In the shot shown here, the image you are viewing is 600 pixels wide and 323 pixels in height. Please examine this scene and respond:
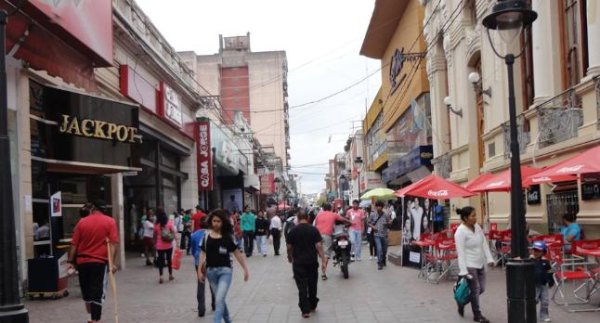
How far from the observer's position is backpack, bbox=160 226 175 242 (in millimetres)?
15252

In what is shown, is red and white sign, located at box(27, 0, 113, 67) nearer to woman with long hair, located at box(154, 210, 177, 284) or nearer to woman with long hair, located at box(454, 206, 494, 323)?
woman with long hair, located at box(154, 210, 177, 284)

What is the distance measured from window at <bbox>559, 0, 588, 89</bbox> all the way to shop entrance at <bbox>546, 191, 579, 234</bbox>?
250 cm

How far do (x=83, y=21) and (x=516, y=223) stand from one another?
931 centimetres

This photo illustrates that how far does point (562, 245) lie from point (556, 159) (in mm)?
3814

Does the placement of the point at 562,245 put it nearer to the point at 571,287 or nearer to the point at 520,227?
the point at 571,287

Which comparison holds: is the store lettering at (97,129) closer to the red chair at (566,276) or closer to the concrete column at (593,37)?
the red chair at (566,276)

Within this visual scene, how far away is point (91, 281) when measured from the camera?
8836 millimetres

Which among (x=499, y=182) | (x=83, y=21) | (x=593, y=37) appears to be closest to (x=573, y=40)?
(x=593, y=37)

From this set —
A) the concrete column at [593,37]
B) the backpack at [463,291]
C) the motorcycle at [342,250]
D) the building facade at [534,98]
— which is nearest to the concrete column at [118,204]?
the motorcycle at [342,250]

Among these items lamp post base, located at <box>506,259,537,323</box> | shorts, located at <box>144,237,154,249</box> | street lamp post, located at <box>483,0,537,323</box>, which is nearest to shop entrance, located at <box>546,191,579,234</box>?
street lamp post, located at <box>483,0,537,323</box>

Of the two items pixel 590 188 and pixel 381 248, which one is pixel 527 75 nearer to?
pixel 590 188

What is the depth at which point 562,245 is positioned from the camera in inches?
465

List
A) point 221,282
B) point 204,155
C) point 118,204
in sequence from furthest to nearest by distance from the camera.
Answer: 1. point 204,155
2. point 118,204
3. point 221,282

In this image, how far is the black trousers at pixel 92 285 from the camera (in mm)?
8812
